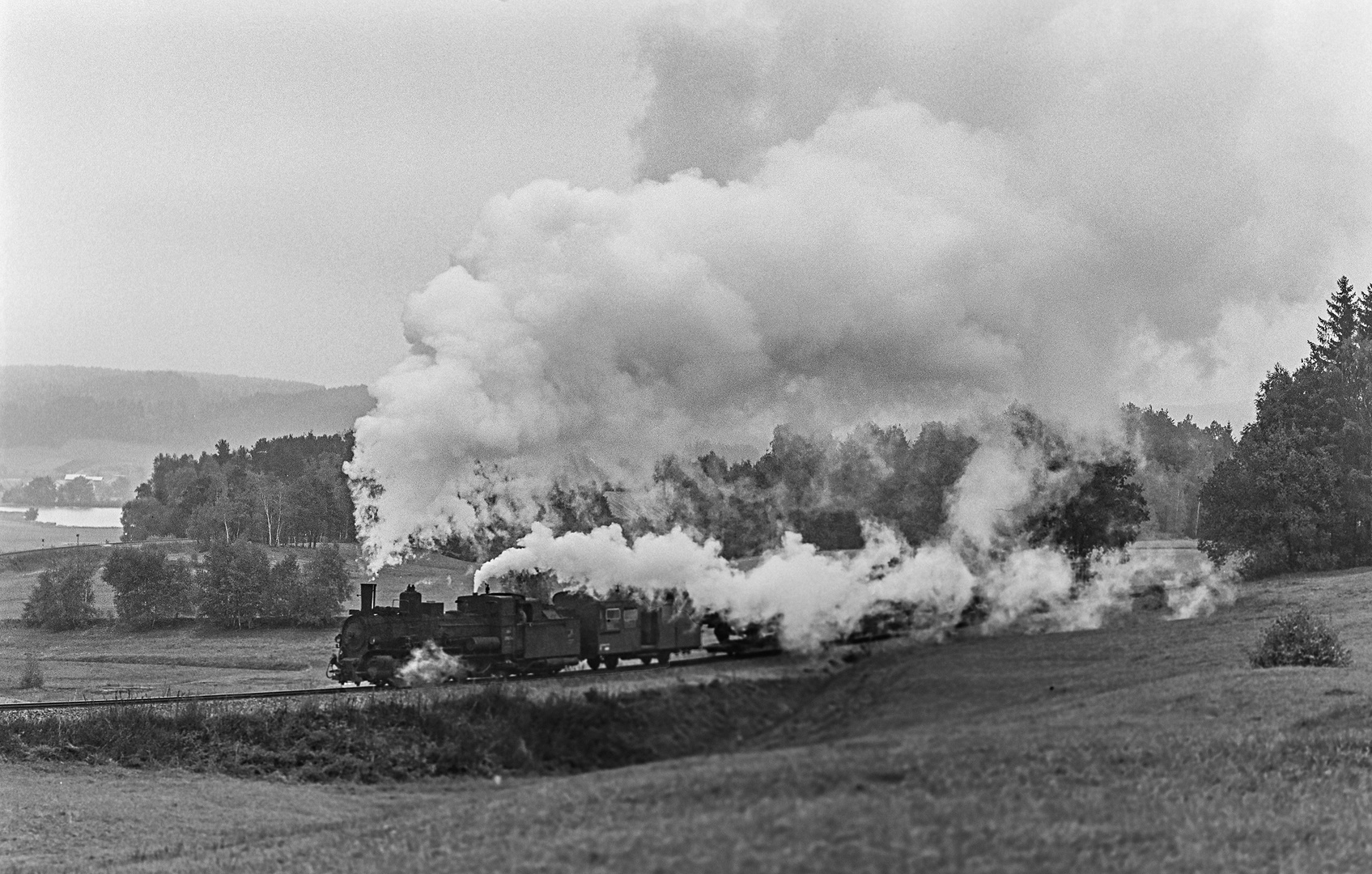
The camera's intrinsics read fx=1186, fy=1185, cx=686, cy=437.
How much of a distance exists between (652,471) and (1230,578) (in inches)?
1104

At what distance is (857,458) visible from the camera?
5744 centimetres

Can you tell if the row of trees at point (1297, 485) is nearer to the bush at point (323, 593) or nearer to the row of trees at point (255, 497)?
the bush at point (323, 593)

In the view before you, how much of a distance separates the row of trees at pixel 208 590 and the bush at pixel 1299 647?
59224mm

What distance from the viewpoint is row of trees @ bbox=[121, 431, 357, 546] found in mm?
110750

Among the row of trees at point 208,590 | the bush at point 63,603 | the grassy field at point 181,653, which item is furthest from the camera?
the bush at point 63,603

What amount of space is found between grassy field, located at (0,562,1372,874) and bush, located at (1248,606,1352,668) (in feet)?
2.63

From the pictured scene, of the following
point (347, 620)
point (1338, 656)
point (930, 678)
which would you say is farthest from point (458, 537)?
Result: point (1338, 656)

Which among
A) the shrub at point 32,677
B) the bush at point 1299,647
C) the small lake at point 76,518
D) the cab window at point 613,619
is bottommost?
the shrub at point 32,677

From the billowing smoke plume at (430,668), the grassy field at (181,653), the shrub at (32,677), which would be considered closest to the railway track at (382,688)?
the billowing smoke plume at (430,668)

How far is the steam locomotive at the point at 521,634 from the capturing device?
111 feet

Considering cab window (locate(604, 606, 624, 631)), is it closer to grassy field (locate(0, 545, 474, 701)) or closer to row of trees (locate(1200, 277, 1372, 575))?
grassy field (locate(0, 545, 474, 701))

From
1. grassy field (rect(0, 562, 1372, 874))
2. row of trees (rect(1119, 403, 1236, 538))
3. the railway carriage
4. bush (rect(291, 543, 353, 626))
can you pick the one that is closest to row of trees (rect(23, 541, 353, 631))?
bush (rect(291, 543, 353, 626))

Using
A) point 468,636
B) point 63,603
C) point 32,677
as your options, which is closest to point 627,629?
point 468,636

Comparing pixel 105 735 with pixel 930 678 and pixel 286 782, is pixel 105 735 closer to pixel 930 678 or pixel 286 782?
pixel 286 782
